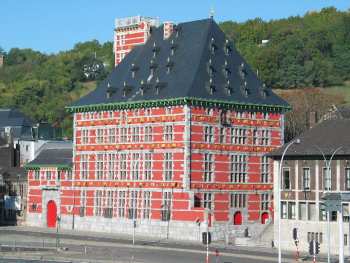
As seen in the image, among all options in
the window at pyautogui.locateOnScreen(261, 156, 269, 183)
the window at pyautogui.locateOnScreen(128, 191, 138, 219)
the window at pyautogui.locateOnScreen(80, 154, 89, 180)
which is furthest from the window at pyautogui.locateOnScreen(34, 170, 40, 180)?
the window at pyautogui.locateOnScreen(261, 156, 269, 183)

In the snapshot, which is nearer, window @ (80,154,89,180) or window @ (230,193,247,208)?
window @ (230,193,247,208)

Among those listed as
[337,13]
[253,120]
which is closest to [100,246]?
[253,120]

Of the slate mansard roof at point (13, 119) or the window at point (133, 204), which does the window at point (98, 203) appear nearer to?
the window at point (133, 204)

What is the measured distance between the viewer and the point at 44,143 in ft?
386

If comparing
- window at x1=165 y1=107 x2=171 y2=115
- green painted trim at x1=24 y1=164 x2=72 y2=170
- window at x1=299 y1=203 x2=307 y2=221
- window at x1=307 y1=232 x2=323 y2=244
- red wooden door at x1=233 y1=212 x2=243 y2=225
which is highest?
window at x1=165 y1=107 x2=171 y2=115

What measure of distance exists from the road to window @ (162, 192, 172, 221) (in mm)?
5635

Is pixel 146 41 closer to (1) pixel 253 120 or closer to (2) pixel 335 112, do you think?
(1) pixel 253 120

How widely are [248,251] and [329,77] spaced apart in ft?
299

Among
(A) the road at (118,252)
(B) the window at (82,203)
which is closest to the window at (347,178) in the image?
(A) the road at (118,252)

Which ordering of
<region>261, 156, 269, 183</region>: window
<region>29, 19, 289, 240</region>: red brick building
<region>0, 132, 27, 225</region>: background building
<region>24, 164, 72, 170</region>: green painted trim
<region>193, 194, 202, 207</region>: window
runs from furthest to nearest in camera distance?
<region>0, 132, 27, 225</region>: background building
<region>24, 164, 72, 170</region>: green painted trim
<region>261, 156, 269, 183</region>: window
<region>29, 19, 289, 240</region>: red brick building
<region>193, 194, 202, 207</region>: window

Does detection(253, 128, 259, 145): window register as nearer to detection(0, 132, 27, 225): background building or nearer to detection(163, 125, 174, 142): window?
detection(163, 125, 174, 142): window

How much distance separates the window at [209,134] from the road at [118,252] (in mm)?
11524

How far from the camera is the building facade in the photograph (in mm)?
70125

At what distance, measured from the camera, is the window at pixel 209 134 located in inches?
3369
